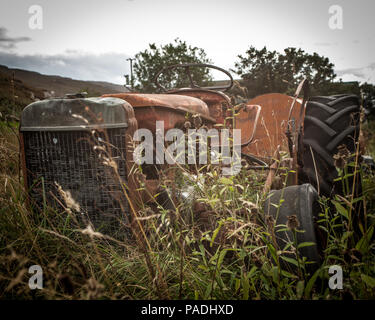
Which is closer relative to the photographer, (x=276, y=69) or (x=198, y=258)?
(x=198, y=258)

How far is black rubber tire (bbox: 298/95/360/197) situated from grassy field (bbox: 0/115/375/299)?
1.22 ft

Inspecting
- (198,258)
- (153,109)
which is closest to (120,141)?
(153,109)

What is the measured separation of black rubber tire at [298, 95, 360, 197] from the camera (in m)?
1.87

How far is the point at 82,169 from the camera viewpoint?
5.53 feet

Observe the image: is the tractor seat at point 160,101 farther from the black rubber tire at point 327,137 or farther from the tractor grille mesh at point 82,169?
the black rubber tire at point 327,137

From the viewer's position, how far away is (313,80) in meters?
13.9

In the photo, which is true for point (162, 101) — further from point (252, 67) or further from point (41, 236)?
point (252, 67)

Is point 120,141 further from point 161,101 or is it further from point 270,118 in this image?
point 270,118

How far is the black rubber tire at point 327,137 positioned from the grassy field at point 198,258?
0.37m

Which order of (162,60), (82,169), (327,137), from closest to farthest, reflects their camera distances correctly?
(82,169), (327,137), (162,60)

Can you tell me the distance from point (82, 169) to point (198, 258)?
0.91 metres

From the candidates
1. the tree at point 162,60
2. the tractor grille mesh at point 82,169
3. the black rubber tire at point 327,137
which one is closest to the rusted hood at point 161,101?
the tractor grille mesh at point 82,169

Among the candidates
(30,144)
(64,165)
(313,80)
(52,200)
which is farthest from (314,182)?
(313,80)
